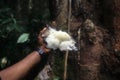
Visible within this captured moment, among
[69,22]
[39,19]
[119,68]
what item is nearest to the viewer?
[119,68]

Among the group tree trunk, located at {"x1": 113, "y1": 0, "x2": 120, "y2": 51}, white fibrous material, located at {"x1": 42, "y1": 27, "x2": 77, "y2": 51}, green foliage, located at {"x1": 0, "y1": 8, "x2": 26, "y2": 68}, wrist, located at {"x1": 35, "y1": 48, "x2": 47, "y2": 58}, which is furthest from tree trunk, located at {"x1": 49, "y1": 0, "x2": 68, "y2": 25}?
green foliage, located at {"x1": 0, "y1": 8, "x2": 26, "y2": 68}

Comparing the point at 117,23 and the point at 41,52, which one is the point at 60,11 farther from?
the point at 117,23

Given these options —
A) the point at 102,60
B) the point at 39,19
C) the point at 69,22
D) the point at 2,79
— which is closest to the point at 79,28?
the point at 69,22

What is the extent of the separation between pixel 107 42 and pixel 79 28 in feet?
0.76

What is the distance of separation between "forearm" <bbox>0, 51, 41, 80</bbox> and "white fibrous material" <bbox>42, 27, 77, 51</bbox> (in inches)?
6.8

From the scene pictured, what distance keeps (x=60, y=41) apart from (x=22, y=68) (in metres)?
0.42

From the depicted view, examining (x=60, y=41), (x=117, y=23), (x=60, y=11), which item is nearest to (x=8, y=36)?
(x=60, y=11)

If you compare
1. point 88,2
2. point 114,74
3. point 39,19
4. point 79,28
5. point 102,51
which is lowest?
point 39,19

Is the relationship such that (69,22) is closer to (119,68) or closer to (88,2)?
(88,2)

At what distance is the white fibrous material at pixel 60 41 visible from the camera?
7.07ft

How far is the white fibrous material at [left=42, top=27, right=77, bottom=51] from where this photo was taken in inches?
84.9

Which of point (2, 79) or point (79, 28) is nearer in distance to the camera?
point (79, 28)

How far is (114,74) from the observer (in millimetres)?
2066

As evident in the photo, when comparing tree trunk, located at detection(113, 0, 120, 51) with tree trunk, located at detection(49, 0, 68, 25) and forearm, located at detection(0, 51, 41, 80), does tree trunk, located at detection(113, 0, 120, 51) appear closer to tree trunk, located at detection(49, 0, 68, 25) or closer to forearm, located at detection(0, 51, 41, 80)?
tree trunk, located at detection(49, 0, 68, 25)
